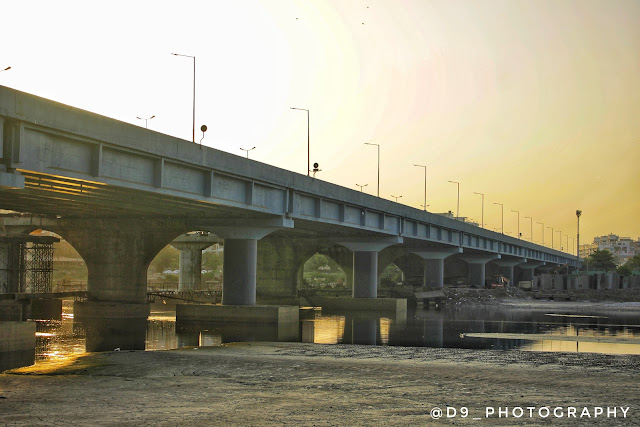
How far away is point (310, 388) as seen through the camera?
2064cm

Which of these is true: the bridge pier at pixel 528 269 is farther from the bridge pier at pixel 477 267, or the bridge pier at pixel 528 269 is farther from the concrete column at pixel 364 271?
the concrete column at pixel 364 271

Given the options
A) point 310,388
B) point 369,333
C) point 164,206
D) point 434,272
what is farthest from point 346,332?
point 434,272

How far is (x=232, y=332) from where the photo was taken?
4866cm

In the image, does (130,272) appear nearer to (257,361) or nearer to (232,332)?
(232,332)

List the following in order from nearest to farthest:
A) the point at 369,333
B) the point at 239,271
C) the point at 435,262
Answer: the point at 369,333 → the point at 239,271 → the point at 435,262

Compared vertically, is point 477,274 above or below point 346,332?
above

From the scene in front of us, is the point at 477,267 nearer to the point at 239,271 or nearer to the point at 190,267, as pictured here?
the point at 190,267

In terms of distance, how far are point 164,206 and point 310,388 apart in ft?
101

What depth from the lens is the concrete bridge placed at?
99.2 feet

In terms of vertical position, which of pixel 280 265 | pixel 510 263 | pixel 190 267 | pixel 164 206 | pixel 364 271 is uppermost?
pixel 164 206

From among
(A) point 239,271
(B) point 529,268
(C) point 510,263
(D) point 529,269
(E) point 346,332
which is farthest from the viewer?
(D) point 529,269

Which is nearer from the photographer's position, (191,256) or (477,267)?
(191,256)

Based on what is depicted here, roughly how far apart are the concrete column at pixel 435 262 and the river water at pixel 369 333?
35905 millimetres

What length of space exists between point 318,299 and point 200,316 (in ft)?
83.2
